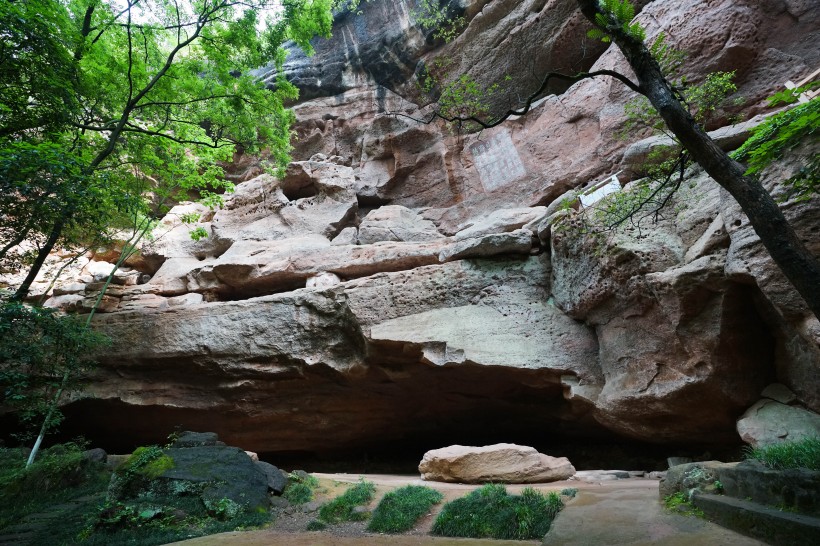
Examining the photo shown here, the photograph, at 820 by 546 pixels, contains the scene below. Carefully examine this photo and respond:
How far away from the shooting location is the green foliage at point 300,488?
21.6 feet

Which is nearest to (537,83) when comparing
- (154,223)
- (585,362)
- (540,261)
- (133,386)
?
(540,261)

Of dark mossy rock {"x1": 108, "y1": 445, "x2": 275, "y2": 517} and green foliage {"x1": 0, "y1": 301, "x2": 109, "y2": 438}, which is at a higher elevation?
green foliage {"x1": 0, "y1": 301, "x2": 109, "y2": 438}

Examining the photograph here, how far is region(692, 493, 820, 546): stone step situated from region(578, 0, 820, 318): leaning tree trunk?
1.40 meters

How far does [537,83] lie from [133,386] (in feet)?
45.9

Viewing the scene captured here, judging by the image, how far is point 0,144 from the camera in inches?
223

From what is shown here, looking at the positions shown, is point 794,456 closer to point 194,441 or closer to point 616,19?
point 616,19

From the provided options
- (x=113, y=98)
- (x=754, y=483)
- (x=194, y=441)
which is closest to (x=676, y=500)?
(x=754, y=483)

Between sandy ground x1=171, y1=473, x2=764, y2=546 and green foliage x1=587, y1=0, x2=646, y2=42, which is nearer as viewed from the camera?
sandy ground x1=171, y1=473, x2=764, y2=546

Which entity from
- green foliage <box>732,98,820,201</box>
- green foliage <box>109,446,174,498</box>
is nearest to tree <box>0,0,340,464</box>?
green foliage <box>109,446,174,498</box>

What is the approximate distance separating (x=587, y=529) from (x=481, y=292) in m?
5.77

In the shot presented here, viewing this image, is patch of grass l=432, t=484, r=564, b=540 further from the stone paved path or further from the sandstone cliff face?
the sandstone cliff face

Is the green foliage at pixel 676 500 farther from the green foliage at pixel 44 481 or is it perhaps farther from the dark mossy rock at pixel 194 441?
the green foliage at pixel 44 481

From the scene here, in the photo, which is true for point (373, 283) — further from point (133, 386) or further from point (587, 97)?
point (587, 97)

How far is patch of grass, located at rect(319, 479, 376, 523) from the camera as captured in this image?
576cm
